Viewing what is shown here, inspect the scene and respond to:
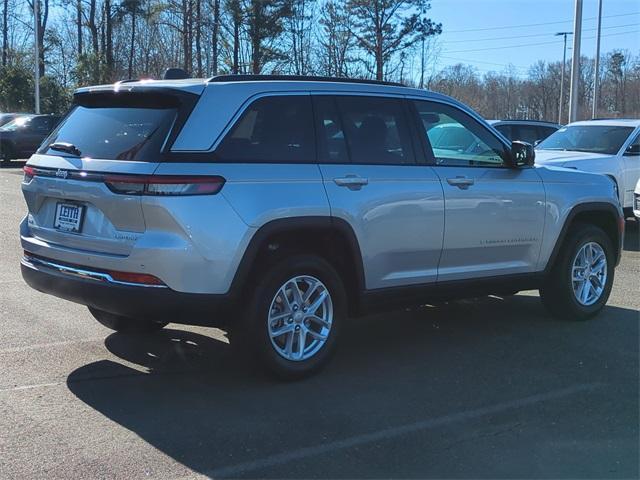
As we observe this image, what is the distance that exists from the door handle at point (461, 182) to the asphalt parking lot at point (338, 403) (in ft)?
4.28

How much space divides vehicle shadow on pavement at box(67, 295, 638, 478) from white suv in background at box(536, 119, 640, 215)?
554 centimetres

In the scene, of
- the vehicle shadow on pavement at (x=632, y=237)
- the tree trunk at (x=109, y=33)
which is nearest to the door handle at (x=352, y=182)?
the vehicle shadow on pavement at (x=632, y=237)

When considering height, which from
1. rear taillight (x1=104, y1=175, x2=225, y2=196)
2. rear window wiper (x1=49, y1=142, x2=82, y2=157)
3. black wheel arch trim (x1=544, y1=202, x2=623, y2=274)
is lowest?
black wheel arch trim (x1=544, y1=202, x2=623, y2=274)

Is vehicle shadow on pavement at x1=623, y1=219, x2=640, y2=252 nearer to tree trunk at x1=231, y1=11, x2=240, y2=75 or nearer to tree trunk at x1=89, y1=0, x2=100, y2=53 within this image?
tree trunk at x1=231, y1=11, x2=240, y2=75

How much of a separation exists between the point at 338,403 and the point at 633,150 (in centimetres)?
952

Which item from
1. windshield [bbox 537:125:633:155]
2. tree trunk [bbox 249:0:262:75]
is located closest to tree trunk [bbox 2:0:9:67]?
tree trunk [bbox 249:0:262:75]

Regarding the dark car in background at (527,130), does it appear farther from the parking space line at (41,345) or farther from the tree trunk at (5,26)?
the tree trunk at (5,26)

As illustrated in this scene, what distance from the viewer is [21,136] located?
24.9 meters

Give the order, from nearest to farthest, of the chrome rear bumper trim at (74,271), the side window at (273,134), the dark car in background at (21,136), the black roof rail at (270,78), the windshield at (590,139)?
the chrome rear bumper trim at (74,271), the side window at (273,134), the black roof rail at (270,78), the windshield at (590,139), the dark car in background at (21,136)

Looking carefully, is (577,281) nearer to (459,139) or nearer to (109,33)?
(459,139)

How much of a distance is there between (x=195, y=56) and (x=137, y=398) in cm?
4268

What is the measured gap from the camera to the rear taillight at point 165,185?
4289mm

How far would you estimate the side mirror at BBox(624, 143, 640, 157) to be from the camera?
12141mm

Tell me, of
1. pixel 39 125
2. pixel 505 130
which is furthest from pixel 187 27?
pixel 505 130
